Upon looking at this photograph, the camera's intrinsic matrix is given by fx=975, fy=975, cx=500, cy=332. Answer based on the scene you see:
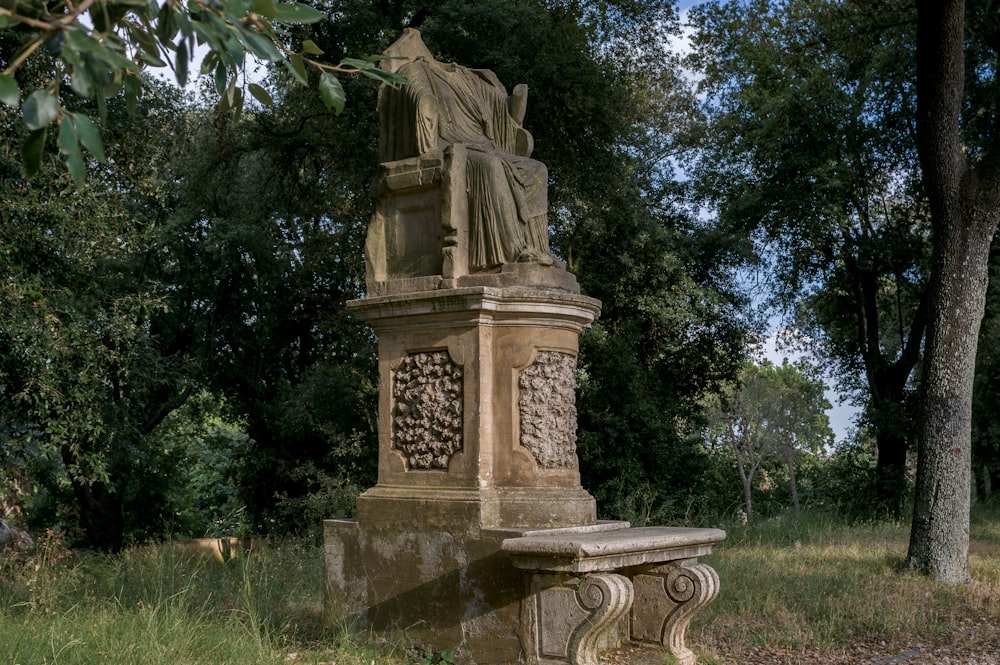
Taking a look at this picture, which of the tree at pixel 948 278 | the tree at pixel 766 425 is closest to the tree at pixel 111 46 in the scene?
the tree at pixel 948 278

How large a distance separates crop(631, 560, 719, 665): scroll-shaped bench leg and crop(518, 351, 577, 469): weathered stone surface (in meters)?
0.90

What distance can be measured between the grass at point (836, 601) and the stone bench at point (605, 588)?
0.76 m

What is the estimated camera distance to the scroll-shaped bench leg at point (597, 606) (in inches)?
209

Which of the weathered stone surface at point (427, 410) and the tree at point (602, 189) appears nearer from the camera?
the weathered stone surface at point (427, 410)

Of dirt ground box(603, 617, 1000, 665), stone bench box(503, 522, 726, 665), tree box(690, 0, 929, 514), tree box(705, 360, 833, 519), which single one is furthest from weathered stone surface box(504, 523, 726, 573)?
tree box(705, 360, 833, 519)

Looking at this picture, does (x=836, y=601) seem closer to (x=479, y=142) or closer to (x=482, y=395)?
(x=482, y=395)

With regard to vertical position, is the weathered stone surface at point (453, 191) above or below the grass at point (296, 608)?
above

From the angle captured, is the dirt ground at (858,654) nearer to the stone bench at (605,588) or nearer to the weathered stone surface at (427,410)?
the stone bench at (605,588)

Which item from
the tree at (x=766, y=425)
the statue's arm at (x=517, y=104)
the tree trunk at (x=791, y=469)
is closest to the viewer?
the statue's arm at (x=517, y=104)

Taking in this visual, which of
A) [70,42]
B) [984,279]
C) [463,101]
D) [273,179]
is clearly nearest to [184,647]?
[70,42]

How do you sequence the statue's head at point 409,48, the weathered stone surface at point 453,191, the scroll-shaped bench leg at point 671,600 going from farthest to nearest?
1. the statue's head at point 409,48
2. the weathered stone surface at point 453,191
3. the scroll-shaped bench leg at point 671,600

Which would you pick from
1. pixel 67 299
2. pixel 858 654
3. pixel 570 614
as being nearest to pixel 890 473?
pixel 858 654

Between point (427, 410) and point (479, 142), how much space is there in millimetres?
2004

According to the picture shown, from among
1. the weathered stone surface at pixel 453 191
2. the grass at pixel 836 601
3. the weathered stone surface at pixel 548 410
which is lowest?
the grass at pixel 836 601
